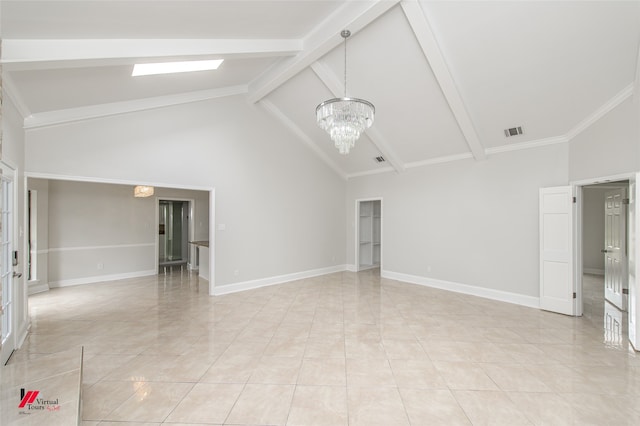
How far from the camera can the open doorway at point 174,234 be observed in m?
8.60

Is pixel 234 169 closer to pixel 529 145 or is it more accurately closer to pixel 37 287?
pixel 37 287

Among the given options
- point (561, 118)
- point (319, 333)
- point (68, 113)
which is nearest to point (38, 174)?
point (68, 113)

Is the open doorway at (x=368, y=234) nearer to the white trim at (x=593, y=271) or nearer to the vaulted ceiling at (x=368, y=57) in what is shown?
the vaulted ceiling at (x=368, y=57)

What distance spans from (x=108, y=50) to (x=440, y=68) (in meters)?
3.83

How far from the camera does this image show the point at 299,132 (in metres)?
Answer: 6.74

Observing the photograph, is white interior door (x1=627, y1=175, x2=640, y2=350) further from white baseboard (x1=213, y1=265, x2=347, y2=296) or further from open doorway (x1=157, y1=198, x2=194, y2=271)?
open doorway (x1=157, y1=198, x2=194, y2=271)

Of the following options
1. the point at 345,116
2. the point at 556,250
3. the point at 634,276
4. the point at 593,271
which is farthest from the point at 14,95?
the point at 593,271

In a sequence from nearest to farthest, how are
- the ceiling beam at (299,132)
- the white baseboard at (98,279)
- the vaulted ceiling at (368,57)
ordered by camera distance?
the vaulted ceiling at (368,57), the white baseboard at (98,279), the ceiling beam at (299,132)

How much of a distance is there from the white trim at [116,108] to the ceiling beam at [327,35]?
963 millimetres

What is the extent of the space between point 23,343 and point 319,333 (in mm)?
3483

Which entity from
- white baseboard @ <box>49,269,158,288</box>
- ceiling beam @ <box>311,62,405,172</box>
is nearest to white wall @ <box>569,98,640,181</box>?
ceiling beam @ <box>311,62,405,172</box>

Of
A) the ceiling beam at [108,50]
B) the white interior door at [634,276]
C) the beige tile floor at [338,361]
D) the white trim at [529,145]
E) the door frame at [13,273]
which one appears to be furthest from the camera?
Result: the white trim at [529,145]

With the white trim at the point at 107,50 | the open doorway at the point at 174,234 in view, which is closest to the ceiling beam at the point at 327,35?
the white trim at the point at 107,50

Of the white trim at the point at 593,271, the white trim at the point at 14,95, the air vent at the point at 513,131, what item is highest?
the air vent at the point at 513,131
